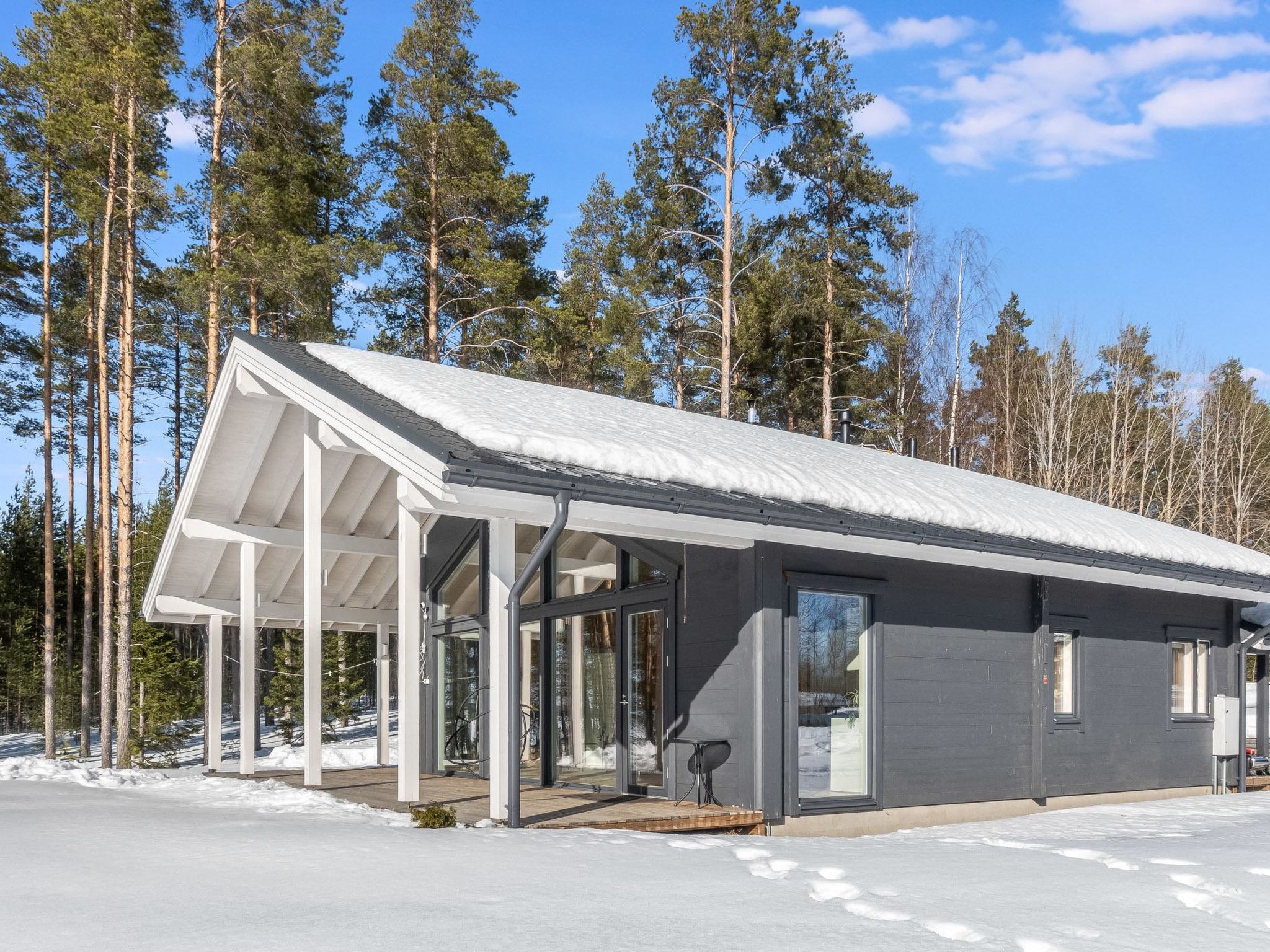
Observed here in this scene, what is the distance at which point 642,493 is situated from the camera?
6660mm

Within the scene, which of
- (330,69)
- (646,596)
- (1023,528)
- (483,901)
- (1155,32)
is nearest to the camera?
(483,901)

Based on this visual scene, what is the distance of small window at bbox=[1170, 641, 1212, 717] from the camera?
11.5 metres

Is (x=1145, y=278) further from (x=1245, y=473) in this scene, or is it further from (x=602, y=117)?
(x=602, y=117)

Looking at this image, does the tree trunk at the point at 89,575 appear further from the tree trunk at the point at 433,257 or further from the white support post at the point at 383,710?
the white support post at the point at 383,710

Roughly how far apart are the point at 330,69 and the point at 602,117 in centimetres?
532

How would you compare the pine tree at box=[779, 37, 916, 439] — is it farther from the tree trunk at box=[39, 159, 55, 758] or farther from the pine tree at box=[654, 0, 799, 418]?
the tree trunk at box=[39, 159, 55, 758]

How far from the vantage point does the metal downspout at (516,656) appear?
6355mm

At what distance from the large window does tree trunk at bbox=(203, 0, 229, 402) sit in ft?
38.6

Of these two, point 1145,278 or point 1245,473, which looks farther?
point 1245,473

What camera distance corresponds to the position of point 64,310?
71.2ft

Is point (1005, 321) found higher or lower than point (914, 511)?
higher

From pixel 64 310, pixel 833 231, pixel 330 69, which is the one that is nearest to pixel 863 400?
pixel 833 231

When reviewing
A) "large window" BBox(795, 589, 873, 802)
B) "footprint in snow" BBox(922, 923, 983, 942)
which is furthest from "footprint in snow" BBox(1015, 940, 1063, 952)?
"large window" BBox(795, 589, 873, 802)

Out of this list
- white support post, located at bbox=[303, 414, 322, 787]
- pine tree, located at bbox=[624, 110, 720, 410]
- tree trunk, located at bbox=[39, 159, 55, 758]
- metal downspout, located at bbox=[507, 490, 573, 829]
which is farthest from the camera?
tree trunk, located at bbox=[39, 159, 55, 758]
